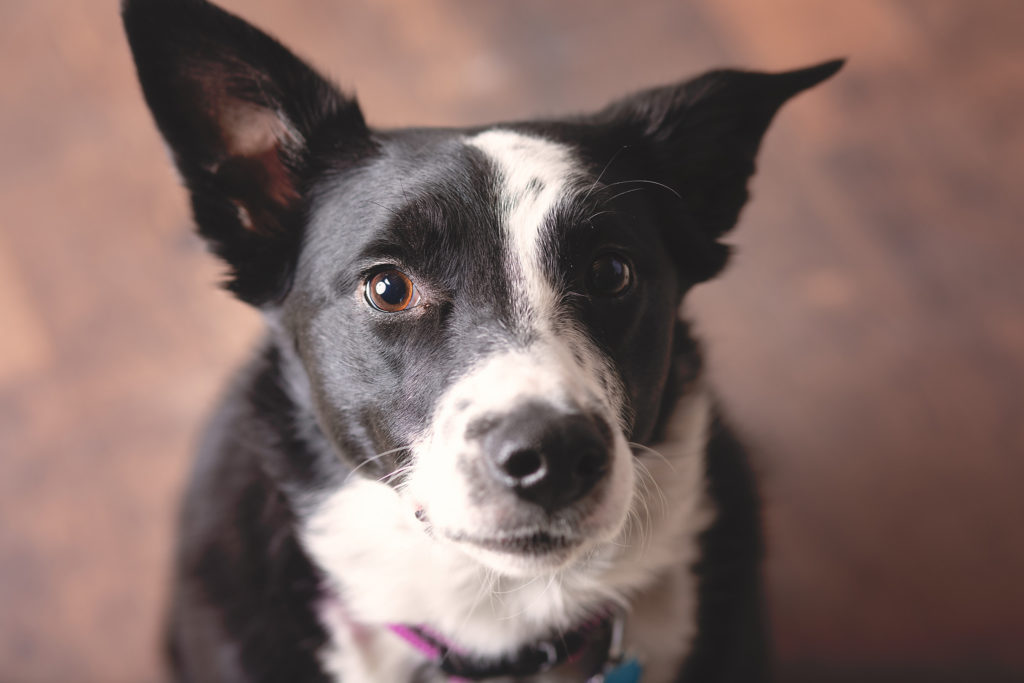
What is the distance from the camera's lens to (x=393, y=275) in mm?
1462

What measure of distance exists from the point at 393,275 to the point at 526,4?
6.84ft

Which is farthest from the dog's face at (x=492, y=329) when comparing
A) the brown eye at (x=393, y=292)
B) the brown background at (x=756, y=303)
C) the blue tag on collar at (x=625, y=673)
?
the brown background at (x=756, y=303)

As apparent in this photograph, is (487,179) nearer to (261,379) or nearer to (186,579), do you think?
(261,379)

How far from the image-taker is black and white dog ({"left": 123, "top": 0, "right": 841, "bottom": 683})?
4.41 ft

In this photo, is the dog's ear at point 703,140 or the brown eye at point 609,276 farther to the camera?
the dog's ear at point 703,140

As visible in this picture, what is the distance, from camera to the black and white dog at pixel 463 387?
52.9 inches

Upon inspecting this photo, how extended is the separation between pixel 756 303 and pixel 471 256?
159 cm

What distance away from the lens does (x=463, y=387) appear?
1.33 meters

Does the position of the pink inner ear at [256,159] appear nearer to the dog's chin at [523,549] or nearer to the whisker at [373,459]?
the whisker at [373,459]

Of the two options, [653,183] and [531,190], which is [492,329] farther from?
[653,183]

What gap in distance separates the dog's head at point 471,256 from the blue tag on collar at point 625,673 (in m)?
0.40

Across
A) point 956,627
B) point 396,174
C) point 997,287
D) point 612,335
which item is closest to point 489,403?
point 612,335

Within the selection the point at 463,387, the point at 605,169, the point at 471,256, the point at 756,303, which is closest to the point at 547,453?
the point at 463,387

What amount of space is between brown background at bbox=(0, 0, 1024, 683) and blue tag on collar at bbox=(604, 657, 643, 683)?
0.88m
